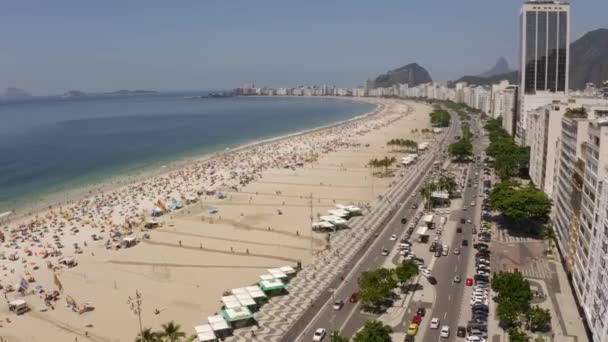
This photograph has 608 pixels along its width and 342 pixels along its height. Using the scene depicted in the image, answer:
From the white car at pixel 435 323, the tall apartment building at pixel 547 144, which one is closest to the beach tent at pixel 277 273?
the white car at pixel 435 323

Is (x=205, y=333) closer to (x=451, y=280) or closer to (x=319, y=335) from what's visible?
(x=319, y=335)

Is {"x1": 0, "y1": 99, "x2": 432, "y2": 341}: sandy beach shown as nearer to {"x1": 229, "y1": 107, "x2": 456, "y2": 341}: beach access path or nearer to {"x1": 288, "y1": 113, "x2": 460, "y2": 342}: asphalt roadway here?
{"x1": 229, "y1": 107, "x2": 456, "y2": 341}: beach access path

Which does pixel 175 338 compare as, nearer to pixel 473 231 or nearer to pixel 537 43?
pixel 473 231

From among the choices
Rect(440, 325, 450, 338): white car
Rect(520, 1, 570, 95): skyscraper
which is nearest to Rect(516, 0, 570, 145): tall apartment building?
Rect(520, 1, 570, 95): skyscraper

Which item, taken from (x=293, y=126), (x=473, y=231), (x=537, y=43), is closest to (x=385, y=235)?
(x=473, y=231)

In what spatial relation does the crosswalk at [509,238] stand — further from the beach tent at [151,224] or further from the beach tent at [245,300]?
the beach tent at [151,224]

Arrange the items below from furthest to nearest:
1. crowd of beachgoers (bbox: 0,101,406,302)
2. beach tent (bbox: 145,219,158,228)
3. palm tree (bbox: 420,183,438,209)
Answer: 1. palm tree (bbox: 420,183,438,209)
2. beach tent (bbox: 145,219,158,228)
3. crowd of beachgoers (bbox: 0,101,406,302)
